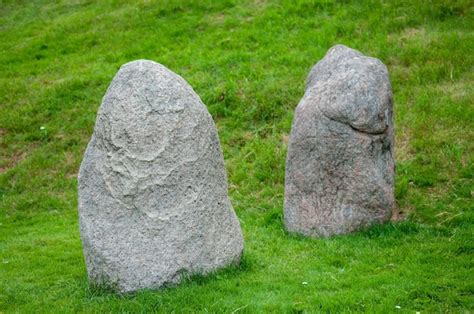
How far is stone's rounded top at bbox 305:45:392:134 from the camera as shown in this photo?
9.15 meters

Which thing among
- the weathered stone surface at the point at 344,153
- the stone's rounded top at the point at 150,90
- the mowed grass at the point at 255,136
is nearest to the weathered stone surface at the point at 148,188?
the stone's rounded top at the point at 150,90

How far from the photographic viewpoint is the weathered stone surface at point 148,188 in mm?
7473

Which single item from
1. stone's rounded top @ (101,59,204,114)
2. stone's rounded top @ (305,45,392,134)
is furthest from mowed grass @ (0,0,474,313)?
stone's rounded top @ (101,59,204,114)

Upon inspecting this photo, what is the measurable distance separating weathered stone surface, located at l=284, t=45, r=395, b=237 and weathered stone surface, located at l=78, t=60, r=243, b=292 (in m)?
2.01

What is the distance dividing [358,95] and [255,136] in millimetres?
4791

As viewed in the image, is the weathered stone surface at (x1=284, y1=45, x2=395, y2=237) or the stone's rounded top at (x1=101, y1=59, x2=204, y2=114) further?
the weathered stone surface at (x1=284, y1=45, x2=395, y2=237)

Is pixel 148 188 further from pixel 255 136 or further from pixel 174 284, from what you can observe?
pixel 255 136

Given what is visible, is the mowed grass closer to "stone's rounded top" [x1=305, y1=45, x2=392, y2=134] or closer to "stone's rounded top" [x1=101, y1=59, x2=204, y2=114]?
"stone's rounded top" [x1=305, y1=45, x2=392, y2=134]

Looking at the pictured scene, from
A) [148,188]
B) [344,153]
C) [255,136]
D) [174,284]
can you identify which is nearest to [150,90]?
[148,188]

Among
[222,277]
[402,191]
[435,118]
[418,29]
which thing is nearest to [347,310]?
[222,277]

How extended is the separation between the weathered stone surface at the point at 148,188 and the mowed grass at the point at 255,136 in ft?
0.95

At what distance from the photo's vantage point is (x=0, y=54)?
1959cm

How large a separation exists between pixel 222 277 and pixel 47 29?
1473 cm

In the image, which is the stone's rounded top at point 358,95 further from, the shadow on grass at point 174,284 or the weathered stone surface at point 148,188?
the shadow on grass at point 174,284
